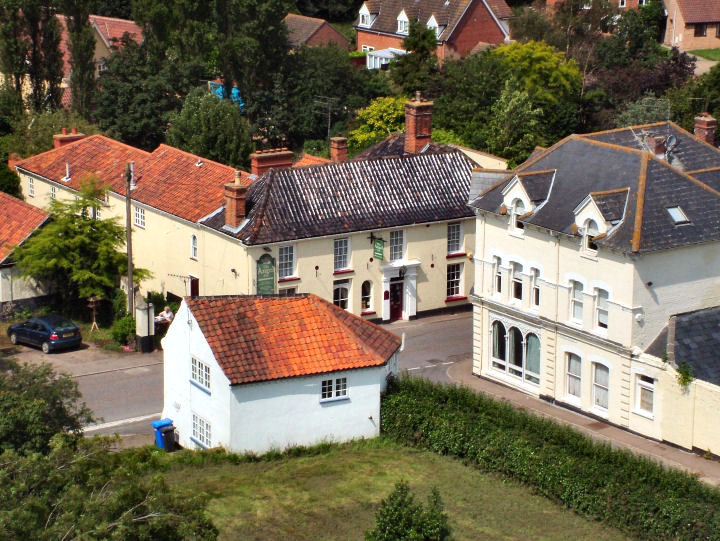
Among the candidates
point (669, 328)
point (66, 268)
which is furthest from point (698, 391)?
point (66, 268)

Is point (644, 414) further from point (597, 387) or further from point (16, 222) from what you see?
point (16, 222)

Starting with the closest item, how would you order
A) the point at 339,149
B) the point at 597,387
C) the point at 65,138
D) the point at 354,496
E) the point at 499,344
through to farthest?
the point at 354,496
the point at 597,387
the point at 499,344
the point at 339,149
the point at 65,138

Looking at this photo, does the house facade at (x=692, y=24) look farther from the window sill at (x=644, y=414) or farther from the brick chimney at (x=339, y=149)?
the window sill at (x=644, y=414)

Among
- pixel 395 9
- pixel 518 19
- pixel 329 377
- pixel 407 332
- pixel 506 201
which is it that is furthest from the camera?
pixel 395 9

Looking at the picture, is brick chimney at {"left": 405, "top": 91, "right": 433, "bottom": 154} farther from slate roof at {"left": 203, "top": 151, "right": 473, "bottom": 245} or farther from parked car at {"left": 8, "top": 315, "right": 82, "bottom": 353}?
parked car at {"left": 8, "top": 315, "right": 82, "bottom": 353}

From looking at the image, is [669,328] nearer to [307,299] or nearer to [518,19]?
[307,299]

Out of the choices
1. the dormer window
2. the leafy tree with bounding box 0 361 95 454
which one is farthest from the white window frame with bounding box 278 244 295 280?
the dormer window

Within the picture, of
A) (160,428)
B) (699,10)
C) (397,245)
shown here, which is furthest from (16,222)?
(699,10)
